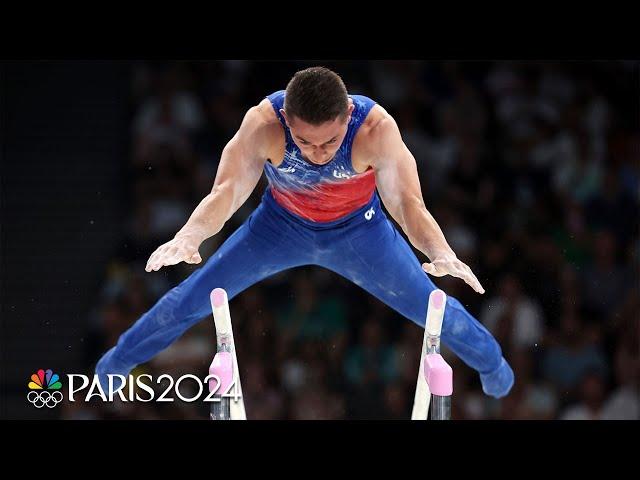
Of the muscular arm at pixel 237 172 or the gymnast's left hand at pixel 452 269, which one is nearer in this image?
the gymnast's left hand at pixel 452 269

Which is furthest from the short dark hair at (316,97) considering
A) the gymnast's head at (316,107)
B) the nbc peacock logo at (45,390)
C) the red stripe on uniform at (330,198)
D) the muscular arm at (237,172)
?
the nbc peacock logo at (45,390)

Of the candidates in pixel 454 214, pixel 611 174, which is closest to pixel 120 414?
pixel 454 214

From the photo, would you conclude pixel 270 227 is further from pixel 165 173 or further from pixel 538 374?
pixel 538 374

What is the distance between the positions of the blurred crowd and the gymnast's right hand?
70.5 inches

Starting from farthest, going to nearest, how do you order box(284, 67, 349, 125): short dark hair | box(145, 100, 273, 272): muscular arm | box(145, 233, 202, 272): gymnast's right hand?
box(145, 100, 273, 272): muscular arm < box(284, 67, 349, 125): short dark hair < box(145, 233, 202, 272): gymnast's right hand

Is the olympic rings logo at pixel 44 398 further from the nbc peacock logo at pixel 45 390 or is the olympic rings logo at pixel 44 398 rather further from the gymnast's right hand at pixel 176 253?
the gymnast's right hand at pixel 176 253

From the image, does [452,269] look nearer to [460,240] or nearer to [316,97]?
[316,97]

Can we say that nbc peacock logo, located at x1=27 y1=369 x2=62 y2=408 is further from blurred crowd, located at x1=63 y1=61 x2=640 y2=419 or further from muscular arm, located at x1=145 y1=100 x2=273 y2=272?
muscular arm, located at x1=145 y1=100 x2=273 y2=272

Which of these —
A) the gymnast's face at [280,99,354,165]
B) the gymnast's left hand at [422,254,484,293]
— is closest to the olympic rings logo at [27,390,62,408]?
the gymnast's face at [280,99,354,165]

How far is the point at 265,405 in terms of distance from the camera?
4.93 meters

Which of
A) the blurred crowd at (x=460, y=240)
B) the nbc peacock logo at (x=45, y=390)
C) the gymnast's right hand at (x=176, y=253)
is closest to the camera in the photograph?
the gymnast's right hand at (x=176, y=253)

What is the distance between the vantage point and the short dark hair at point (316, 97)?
306 centimetres

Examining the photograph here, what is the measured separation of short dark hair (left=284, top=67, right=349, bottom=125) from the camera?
120 inches

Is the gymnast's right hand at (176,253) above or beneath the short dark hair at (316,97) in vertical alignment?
beneath
